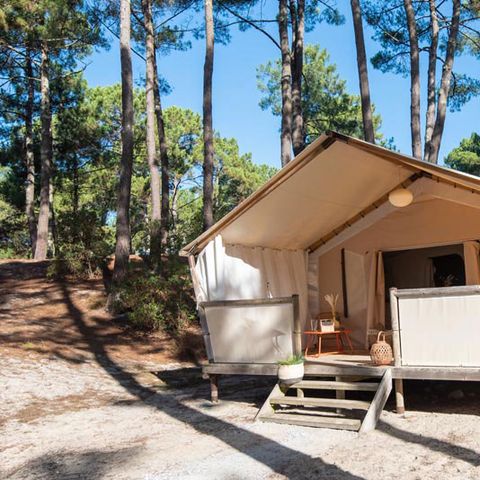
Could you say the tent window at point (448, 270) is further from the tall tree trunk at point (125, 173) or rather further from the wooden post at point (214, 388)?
the tall tree trunk at point (125, 173)

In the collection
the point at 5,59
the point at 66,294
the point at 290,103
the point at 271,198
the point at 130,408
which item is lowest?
the point at 130,408

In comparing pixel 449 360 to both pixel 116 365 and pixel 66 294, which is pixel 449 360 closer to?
pixel 116 365

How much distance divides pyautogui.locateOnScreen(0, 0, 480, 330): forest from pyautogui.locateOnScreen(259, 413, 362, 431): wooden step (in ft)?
14.4

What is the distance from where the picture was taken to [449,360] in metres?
4.30

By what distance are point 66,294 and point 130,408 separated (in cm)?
513

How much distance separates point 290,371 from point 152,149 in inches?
308

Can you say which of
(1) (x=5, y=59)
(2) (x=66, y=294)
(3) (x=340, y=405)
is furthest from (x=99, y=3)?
(3) (x=340, y=405)

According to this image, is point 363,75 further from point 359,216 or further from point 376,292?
point 376,292

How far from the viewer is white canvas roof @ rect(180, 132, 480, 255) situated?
15.9ft

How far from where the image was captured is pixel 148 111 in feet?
38.2

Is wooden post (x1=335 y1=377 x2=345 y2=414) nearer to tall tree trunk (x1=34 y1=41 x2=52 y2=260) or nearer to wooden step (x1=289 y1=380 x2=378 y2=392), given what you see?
wooden step (x1=289 y1=380 x2=378 y2=392)

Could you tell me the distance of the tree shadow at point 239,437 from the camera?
3223mm

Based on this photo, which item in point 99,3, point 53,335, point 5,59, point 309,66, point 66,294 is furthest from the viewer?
point 309,66

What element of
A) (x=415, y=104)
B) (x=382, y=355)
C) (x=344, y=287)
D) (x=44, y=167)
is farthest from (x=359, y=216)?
(x=44, y=167)
